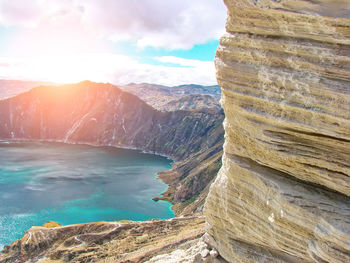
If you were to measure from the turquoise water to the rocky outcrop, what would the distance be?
2112 cm

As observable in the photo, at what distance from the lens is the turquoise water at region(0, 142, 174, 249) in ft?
306

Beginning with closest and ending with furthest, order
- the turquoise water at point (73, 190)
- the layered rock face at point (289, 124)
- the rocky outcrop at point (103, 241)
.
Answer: the layered rock face at point (289, 124), the rocky outcrop at point (103, 241), the turquoise water at point (73, 190)

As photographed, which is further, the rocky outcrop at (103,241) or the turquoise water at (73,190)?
the turquoise water at (73,190)

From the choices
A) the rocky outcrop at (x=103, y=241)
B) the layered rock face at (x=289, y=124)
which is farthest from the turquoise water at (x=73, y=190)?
the layered rock face at (x=289, y=124)

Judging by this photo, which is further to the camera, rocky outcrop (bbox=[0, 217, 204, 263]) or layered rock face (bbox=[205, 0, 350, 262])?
rocky outcrop (bbox=[0, 217, 204, 263])

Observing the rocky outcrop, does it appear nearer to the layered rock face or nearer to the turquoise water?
the turquoise water

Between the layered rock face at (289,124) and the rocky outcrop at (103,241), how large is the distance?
1098 inches

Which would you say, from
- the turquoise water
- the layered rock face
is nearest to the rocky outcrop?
the turquoise water

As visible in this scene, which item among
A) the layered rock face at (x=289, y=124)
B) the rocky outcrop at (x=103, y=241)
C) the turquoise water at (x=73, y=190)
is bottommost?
the turquoise water at (x=73, y=190)

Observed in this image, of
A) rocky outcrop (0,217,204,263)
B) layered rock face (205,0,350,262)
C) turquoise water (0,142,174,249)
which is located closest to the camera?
layered rock face (205,0,350,262)

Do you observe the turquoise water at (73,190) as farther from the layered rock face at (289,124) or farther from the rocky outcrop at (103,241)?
the layered rock face at (289,124)

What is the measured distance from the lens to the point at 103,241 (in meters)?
55.2

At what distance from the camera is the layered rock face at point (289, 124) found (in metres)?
12.7

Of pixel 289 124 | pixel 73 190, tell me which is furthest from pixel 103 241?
pixel 73 190
